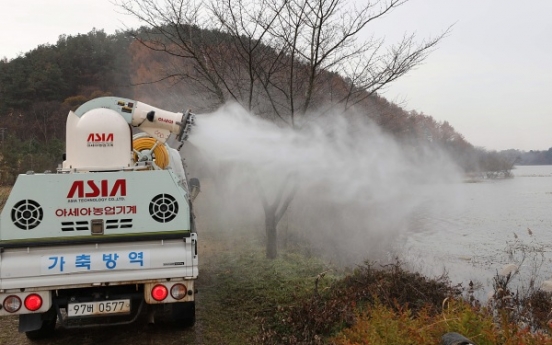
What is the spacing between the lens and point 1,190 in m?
18.2

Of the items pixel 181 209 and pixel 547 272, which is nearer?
pixel 181 209

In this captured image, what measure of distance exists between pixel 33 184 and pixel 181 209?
157 cm

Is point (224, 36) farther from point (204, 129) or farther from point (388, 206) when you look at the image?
point (388, 206)

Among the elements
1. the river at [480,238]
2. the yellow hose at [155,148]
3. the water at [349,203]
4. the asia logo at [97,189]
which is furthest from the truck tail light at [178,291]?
the river at [480,238]

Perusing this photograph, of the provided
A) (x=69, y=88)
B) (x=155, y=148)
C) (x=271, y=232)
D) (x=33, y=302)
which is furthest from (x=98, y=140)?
(x=69, y=88)

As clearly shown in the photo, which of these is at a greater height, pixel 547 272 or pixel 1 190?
pixel 1 190

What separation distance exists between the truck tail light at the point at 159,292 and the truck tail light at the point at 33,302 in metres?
1.17

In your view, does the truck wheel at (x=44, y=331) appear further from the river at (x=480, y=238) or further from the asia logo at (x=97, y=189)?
the river at (x=480, y=238)

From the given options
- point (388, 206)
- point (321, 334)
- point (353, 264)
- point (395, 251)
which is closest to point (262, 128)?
point (353, 264)

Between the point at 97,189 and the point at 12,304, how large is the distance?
146cm

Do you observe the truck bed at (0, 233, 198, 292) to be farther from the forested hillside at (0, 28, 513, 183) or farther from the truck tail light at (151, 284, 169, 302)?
the forested hillside at (0, 28, 513, 183)

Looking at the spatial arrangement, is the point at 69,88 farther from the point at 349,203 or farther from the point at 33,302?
the point at 33,302

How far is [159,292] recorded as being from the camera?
5.09 m

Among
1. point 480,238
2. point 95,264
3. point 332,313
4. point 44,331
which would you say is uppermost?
point 95,264
